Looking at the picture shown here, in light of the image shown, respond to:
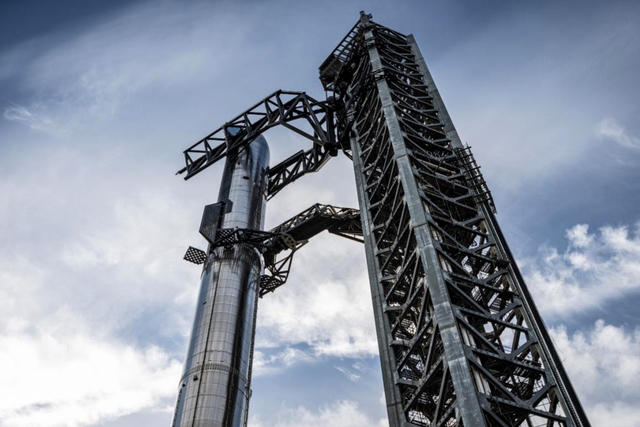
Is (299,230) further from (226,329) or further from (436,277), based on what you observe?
(436,277)

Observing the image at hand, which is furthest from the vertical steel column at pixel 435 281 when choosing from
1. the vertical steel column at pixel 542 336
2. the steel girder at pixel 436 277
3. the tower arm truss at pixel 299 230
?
the tower arm truss at pixel 299 230

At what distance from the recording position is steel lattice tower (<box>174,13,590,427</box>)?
56.1ft

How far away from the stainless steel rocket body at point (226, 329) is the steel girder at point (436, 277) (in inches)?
408

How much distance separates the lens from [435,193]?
23.4 meters

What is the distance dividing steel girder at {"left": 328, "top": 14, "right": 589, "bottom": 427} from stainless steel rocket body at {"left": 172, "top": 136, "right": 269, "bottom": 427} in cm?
1035

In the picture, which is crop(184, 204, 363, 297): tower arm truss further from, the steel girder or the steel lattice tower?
the steel girder

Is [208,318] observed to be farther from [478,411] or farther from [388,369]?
[478,411]

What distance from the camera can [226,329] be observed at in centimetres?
3150

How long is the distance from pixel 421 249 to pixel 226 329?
1563 centimetres

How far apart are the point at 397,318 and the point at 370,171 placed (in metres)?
9.52

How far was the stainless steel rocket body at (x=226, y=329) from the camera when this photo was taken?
2842 cm

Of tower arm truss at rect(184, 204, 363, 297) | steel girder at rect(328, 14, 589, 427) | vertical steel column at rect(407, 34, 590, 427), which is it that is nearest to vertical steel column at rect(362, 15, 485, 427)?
steel girder at rect(328, 14, 589, 427)

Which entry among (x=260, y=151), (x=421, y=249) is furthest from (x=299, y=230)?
(x=421, y=249)

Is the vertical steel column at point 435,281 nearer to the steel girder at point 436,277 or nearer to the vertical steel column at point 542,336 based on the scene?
the steel girder at point 436,277
